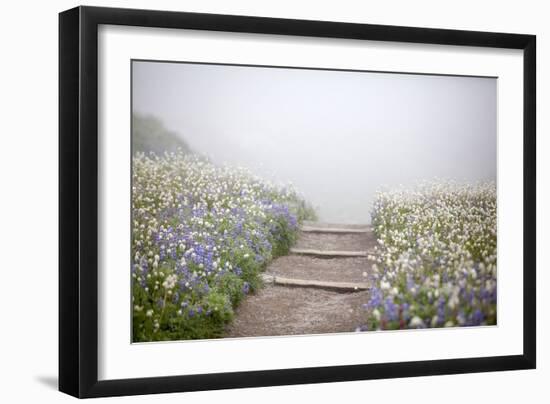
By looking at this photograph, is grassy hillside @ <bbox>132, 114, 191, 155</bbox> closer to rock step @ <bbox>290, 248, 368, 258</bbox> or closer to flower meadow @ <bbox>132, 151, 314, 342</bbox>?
flower meadow @ <bbox>132, 151, 314, 342</bbox>

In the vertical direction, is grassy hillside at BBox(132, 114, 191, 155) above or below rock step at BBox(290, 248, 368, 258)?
above

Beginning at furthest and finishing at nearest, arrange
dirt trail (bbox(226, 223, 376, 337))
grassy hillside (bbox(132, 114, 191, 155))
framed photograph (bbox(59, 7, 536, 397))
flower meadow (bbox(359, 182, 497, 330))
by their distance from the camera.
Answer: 1. flower meadow (bbox(359, 182, 497, 330))
2. dirt trail (bbox(226, 223, 376, 337))
3. grassy hillside (bbox(132, 114, 191, 155))
4. framed photograph (bbox(59, 7, 536, 397))

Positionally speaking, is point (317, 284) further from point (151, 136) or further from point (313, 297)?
point (151, 136)

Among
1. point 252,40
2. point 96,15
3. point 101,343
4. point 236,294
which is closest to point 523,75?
point 252,40

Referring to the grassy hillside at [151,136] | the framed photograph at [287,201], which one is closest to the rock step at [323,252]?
the framed photograph at [287,201]

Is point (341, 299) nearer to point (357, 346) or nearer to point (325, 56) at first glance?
point (357, 346)

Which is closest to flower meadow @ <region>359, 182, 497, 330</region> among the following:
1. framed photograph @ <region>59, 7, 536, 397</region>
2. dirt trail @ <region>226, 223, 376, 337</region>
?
framed photograph @ <region>59, 7, 536, 397</region>
